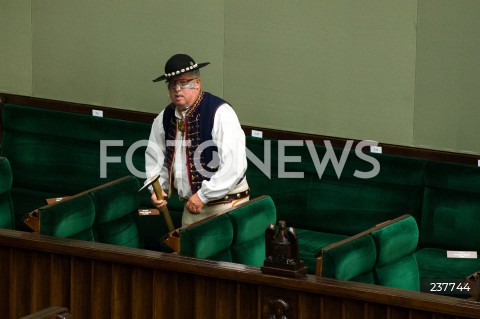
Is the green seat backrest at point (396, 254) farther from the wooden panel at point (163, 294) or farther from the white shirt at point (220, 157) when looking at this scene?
the white shirt at point (220, 157)

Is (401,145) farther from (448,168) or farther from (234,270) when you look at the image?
(234,270)

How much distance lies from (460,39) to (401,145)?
0.72 meters

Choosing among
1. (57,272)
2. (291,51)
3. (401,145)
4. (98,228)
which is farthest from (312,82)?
→ (57,272)

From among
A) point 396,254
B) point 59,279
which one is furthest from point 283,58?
point 59,279

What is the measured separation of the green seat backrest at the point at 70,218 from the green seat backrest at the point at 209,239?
0.60 meters

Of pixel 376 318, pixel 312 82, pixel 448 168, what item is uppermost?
pixel 312 82

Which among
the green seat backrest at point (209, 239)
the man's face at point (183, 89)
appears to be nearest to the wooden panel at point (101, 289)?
the green seat backrest at point (209, 239)

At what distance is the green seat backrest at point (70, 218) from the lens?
500 centimetres

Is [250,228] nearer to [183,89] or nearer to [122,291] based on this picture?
[122,291]

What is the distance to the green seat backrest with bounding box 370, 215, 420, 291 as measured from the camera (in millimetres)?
4707

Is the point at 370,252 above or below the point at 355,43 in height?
below

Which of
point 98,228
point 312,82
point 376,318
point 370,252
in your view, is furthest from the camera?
point 312,82

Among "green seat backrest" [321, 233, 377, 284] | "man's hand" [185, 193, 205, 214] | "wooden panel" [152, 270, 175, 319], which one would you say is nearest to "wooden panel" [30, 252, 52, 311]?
"wooden panel" [152, 270, 175, 319]

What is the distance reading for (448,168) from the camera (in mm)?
6234
